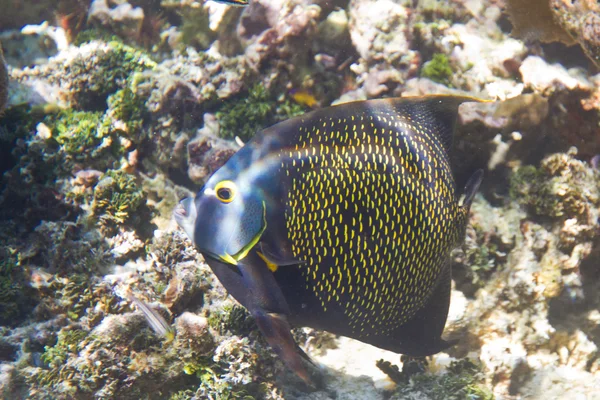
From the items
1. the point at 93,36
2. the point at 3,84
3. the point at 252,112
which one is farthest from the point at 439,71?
the point at 93,36

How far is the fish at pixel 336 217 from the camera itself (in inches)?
65.7

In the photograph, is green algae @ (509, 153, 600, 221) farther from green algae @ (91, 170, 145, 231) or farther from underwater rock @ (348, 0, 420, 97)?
green algae @ (91, 170, 145, 231)

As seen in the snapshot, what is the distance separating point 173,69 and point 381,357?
12.5 ft

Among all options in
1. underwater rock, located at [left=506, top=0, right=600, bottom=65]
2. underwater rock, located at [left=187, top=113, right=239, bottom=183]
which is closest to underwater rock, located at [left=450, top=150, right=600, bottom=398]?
underwater rock, located at [left=506, top=0, right=600, bottom=65]

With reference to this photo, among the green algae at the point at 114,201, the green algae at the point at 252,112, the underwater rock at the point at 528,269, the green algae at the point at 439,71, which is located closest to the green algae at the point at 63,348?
the green algae at the point at 114,201

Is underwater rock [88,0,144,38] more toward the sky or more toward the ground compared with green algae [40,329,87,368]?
more toward the sky

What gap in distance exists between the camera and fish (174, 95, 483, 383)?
65.7 inches

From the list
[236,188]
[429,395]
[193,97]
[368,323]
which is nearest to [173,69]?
[193,97]

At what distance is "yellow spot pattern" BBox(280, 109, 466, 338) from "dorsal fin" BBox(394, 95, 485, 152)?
0.04m

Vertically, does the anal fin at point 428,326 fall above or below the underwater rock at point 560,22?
below

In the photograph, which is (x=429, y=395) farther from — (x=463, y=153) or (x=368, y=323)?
(x=463, y=153)

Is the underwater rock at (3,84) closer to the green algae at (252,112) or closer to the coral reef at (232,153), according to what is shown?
the coral reef at (232,153)

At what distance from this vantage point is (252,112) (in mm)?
4215

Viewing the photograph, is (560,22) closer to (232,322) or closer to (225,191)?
(225,191)
